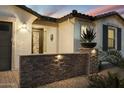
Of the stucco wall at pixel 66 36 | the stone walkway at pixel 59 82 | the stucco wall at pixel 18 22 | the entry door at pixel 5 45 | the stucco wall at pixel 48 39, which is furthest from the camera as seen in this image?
the stucco wall at pixel 18 22

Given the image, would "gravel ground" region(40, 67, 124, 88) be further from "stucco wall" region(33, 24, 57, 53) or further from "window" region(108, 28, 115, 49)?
"stucco wall" region(33, 24, 57, 53)

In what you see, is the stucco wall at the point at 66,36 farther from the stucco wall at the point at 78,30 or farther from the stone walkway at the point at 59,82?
the stone walkway at the point at 59,82

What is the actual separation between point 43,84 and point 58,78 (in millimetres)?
362

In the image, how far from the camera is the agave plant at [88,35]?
14.8ft

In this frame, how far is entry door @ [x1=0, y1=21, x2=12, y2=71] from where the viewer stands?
4.74 meters

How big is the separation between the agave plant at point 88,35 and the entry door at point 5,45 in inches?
68.2

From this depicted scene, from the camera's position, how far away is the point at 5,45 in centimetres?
496

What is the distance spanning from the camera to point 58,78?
4770 mm

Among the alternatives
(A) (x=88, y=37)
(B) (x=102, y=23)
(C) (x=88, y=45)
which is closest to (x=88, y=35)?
(A) (x=88, y=37)

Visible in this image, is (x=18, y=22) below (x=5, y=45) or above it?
above

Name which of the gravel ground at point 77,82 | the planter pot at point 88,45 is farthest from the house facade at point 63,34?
the gravel ground at point 77,82

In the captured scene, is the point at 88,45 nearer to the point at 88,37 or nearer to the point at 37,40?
the point at 88,37

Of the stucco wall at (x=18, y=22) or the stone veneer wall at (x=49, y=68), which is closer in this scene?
the stone veneer wall at (x=49, y=68)

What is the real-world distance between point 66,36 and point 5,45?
1.42m
